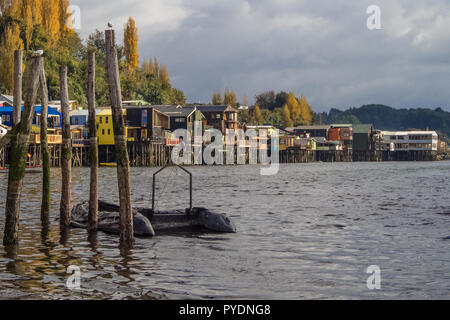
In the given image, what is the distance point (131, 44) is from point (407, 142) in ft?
309

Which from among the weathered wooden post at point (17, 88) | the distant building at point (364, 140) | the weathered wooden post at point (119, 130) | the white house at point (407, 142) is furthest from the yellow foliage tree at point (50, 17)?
the white house at point (407, 142)

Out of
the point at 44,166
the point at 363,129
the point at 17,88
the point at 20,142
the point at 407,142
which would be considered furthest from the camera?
the point at 363,129

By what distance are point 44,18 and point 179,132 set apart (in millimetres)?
40661

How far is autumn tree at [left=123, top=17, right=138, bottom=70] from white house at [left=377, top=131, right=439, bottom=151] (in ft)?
275

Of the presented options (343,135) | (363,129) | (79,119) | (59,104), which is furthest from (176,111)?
(363,129)

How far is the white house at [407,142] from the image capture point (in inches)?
7101

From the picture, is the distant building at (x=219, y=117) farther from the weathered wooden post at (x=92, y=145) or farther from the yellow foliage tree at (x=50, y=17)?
the weathered wooden post at (x=92, y=145)

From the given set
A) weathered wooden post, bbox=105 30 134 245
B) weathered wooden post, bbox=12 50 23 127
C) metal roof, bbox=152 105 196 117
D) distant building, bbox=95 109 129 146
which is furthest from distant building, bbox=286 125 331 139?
weathered wooden post, bbox=105 30 134 245

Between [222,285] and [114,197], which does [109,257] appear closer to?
[222,285]

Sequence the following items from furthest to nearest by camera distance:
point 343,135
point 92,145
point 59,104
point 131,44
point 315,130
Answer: point 343,135
point 315,130
point 131,44
point 59,104
point 92,145

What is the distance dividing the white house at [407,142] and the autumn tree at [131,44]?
83.7 meters

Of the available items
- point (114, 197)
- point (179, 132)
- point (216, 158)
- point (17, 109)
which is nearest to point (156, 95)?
point (216, 158)

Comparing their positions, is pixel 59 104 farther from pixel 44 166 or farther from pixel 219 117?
pixel 44 166

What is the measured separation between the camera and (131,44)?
499 feet
